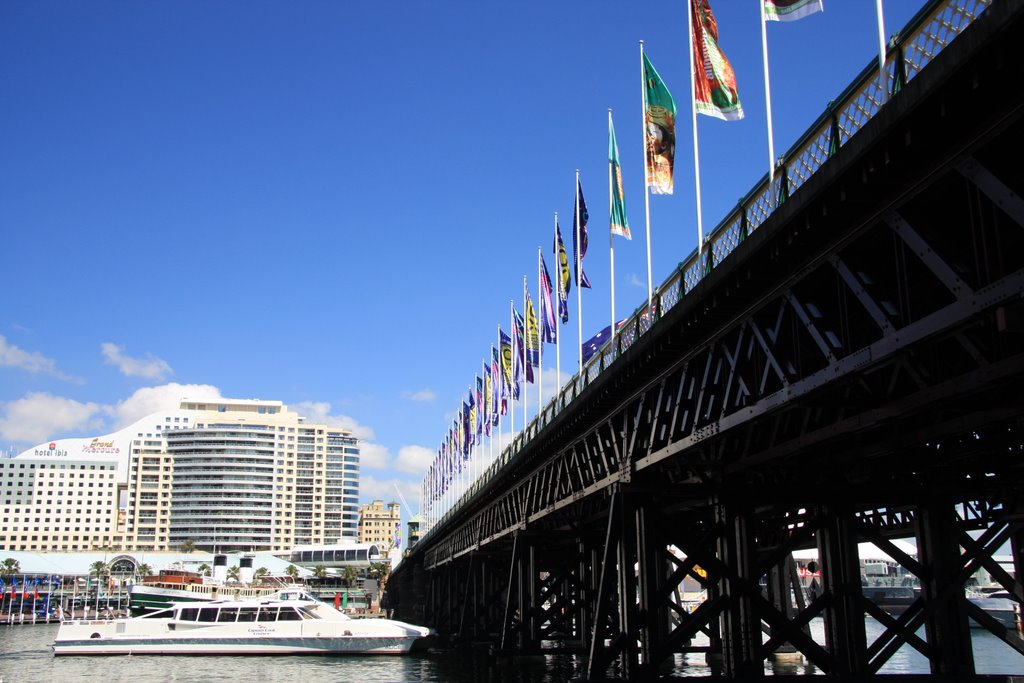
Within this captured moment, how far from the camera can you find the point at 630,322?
2905 cm

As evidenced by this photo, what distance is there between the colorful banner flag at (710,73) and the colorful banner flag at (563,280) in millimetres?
17515

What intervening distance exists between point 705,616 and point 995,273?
13954 millimetres

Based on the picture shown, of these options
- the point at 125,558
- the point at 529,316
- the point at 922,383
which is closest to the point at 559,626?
the point at 529,316

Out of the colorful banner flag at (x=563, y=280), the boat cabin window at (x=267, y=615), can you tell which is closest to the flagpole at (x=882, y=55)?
the colorful banner flag at (x=563, y=280)

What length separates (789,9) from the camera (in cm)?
2039

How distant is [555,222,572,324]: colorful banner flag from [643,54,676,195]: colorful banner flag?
1353cm

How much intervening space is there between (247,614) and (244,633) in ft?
5.62

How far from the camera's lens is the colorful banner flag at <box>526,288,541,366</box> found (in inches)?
1827

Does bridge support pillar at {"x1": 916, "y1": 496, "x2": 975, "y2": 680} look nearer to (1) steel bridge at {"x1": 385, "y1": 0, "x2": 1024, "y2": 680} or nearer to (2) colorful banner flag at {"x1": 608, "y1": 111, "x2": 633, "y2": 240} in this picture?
(1) steel bridge at {"x1": 385, "y1": 0, "x2": 1024, "y2": 680}

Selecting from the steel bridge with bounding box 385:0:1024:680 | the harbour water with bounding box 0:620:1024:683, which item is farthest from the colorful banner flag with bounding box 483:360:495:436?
the steel bridge with bounding box 385:0:1024:680

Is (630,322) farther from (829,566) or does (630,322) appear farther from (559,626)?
(559,626)

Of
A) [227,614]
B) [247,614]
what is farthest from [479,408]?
[227,614]

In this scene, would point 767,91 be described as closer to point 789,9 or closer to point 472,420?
point 789,9

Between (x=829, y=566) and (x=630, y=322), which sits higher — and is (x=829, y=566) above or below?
below
